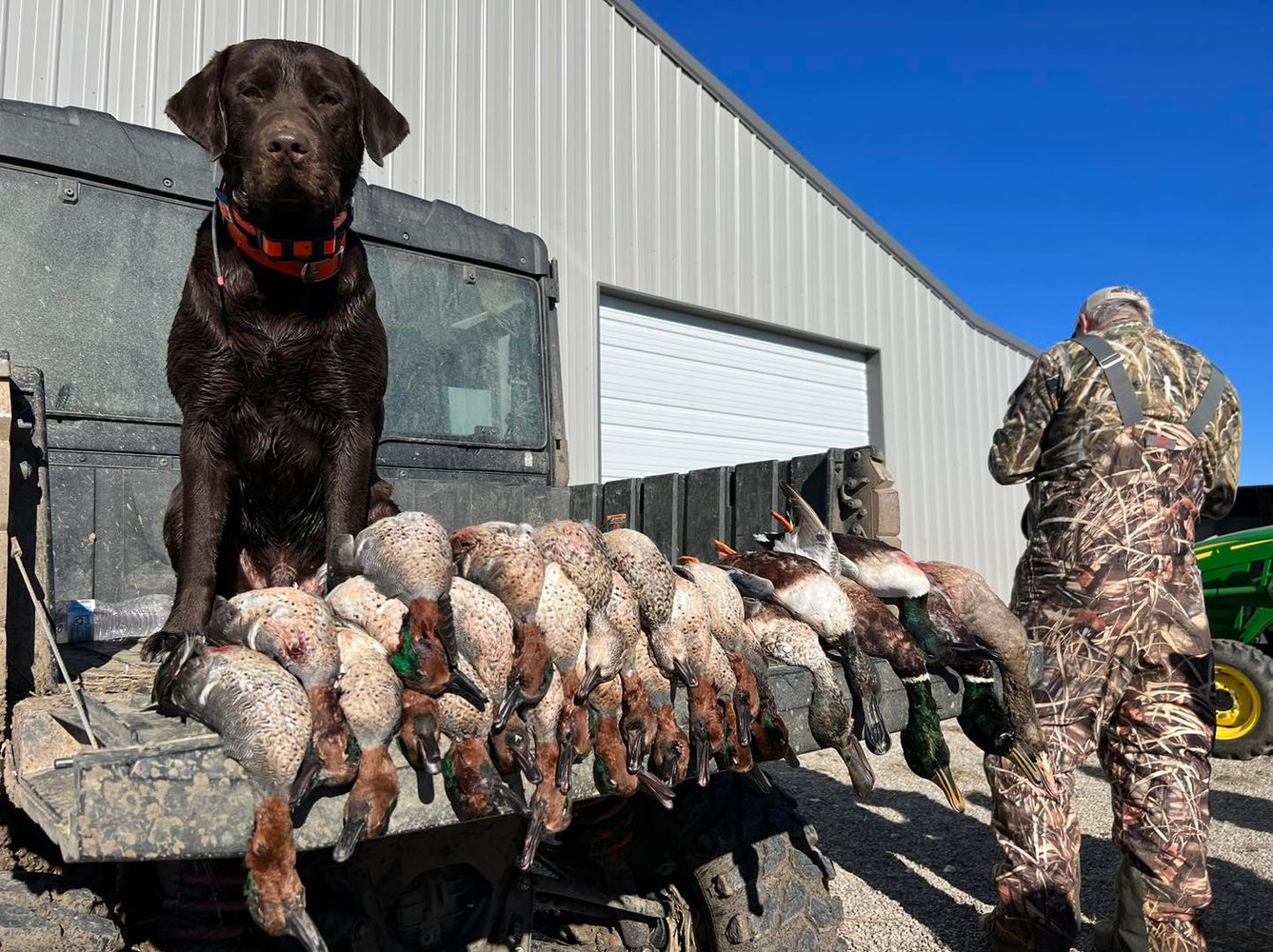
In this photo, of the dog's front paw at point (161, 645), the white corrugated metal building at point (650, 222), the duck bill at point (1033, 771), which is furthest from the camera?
the white corrugated metal building at point (650, 222)

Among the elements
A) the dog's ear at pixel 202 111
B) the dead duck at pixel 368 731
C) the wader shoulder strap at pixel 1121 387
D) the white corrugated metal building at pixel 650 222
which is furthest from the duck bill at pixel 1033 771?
the white corrugated metal building at pixel 650 222

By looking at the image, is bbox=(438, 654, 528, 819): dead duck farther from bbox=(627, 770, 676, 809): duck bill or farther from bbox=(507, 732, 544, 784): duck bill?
bbox=(627, 770, 676, 809): duck bill

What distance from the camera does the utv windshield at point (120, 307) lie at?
2912 mm

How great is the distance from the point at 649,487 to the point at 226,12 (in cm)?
588

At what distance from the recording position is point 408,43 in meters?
8.57

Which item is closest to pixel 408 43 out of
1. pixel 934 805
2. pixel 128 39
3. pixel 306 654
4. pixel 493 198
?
pixel 493 198

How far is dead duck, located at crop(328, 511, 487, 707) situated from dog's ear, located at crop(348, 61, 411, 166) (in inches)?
51.3

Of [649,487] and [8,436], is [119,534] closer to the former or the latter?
[8,436]

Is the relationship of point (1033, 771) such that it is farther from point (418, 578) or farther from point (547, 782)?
point (418, 578)

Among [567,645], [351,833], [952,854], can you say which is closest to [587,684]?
[567,645]

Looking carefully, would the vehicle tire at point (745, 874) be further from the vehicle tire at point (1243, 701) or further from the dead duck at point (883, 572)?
the vehicle tire at point (1243, 701)

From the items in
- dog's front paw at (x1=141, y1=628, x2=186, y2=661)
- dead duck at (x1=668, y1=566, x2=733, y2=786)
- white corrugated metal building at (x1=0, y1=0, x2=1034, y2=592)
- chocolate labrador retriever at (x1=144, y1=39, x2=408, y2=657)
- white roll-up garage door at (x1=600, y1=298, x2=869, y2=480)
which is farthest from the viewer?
white roll-up garage door at (x1=600, y1=298, x2=869, y2=480)

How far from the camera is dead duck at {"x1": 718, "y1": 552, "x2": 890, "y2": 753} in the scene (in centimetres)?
233

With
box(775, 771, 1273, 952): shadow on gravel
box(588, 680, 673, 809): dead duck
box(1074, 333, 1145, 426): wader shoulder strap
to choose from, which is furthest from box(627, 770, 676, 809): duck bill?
box(775, 771, 1273, 952): shadow on gravel
